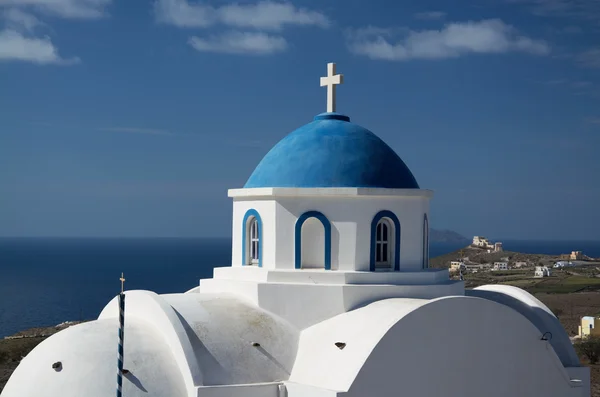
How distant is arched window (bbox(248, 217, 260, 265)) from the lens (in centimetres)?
1641

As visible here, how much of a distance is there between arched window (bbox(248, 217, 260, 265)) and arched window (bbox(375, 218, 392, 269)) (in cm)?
239

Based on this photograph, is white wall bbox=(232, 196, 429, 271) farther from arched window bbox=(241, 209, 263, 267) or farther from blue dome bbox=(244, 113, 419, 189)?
arched window bbox=(241, 209, 263, 267)

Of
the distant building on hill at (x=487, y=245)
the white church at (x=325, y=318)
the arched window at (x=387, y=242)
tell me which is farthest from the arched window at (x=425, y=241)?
the distant building on hill at (x=487, y=245)

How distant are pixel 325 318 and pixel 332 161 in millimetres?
3062

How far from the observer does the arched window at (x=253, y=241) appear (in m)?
16.4

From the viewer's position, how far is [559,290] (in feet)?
220

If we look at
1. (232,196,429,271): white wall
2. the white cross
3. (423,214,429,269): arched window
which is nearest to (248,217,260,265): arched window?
(232,196,429,271): white wall

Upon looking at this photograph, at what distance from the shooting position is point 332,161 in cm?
1587

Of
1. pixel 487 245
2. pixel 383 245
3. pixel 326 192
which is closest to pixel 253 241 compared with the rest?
pixel 326 192

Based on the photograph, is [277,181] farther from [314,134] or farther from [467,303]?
[467,303]

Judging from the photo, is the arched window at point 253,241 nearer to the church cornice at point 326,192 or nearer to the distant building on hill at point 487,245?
the church cornice at point 326,192

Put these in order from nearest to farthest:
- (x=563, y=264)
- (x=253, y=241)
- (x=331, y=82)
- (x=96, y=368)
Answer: (x=96, y=368), (x=253, y=241), (x=331, y=82), (x=563, y=264)

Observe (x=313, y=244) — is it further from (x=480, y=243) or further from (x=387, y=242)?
(x=480, y=243)

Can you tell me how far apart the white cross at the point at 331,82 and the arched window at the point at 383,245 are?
2.92 m
